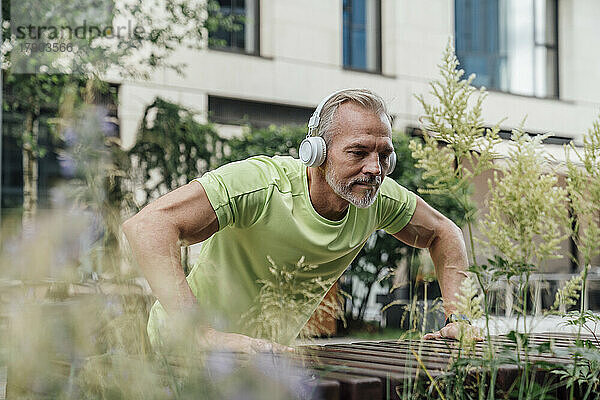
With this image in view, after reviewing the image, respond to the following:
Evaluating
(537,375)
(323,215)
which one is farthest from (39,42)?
(537,375)

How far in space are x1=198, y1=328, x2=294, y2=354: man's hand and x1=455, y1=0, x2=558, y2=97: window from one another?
1528cm

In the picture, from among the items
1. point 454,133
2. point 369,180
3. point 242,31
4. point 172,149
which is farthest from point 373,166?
point 242,31

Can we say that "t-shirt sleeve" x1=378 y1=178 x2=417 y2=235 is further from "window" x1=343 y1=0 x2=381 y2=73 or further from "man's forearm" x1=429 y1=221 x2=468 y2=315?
"window" x1=343 y1=0 x2=381 y2=73

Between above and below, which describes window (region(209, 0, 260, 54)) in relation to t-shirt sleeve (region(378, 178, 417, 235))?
above

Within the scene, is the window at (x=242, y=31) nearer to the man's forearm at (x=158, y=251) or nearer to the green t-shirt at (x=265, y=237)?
the green t-shirt at (x=265, y=237)

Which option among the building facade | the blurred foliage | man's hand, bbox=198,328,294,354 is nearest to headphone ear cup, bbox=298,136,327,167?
man's hand, bbox=198,328,294,354

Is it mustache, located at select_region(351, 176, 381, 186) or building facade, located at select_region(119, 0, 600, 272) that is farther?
building facade, located at select_region(119, 0, 600, 272)

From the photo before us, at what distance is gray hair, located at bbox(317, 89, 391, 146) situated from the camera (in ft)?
8.13

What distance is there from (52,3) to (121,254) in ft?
28.7

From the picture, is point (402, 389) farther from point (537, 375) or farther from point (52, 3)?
point (52, 3)

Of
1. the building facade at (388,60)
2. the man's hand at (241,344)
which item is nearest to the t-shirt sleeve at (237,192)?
the man's hand at (241,344)

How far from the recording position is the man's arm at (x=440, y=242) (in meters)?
2.77

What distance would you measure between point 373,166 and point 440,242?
0.56 m

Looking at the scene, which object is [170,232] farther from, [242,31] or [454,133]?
[242,31]
